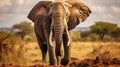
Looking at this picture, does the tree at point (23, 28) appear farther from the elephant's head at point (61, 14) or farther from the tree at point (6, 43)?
the elephant's head at point (61, 14)

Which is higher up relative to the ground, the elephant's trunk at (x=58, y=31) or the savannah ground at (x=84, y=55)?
the elephant's trunk at (x=58, y=31)

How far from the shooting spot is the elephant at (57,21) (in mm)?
11461

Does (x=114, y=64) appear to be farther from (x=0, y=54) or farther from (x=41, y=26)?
(x=0, y=54)

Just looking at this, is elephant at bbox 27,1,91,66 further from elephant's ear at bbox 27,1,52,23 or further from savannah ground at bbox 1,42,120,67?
savannah ground at bbox 1,42,120,67

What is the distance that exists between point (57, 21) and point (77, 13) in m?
1.82

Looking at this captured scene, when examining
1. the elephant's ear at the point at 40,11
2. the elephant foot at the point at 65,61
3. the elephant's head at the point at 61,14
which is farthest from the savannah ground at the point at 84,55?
the elephant's ear at the point at 40,11

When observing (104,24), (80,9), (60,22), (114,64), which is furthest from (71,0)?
(104,24)

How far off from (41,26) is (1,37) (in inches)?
58.3

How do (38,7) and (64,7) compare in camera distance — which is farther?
(38,7)

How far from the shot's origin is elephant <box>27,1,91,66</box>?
11461 millimetres

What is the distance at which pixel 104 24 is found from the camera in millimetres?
47000

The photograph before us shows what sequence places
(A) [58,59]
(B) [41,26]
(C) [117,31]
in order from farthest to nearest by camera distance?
(C) [117,31] < (B) [41,26] < (A) [58,59]

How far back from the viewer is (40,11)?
12.9 metres

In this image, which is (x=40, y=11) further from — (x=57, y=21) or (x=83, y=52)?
(x=83, y=52)
